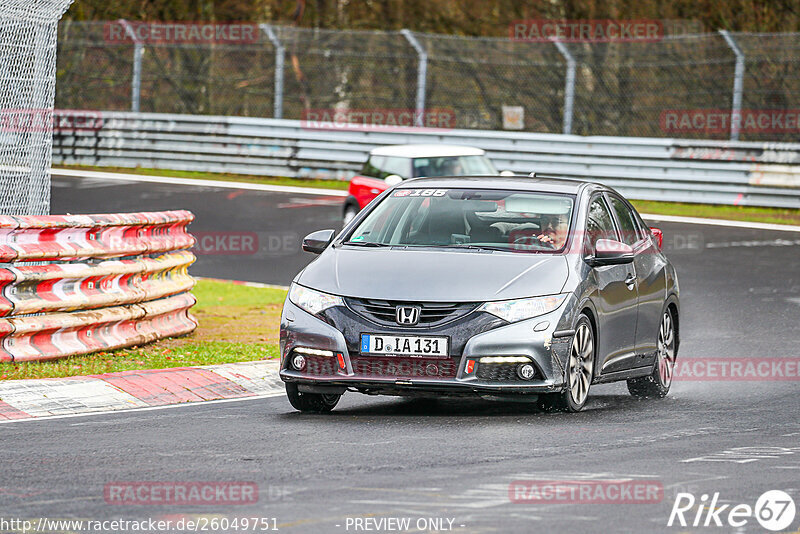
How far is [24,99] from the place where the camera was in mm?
12180

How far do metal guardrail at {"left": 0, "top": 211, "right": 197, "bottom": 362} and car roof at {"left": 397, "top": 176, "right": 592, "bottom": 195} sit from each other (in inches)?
107

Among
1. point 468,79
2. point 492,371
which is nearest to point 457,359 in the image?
point 492,371

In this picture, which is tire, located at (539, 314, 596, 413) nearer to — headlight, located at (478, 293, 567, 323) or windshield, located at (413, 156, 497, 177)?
headlight, located at (478, 293, 567, 323)

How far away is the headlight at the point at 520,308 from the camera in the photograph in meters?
8.97

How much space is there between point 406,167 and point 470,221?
12446 millimetres

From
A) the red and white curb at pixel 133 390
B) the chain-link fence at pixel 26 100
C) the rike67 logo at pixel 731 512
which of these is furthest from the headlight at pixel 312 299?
the chain-link fence at pixel 26 100

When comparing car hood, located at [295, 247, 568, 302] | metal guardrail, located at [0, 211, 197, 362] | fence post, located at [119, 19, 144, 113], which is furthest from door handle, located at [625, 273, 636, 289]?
fence post, located at [119, 19, 144, 113]

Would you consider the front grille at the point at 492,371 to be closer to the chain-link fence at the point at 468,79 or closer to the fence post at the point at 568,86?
the chain-link fence at the point at 468,79

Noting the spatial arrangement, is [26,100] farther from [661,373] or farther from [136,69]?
[136,69]

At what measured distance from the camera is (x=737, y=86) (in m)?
26.9

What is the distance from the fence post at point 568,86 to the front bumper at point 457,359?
19.8m

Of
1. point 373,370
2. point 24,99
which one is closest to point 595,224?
point 373,370

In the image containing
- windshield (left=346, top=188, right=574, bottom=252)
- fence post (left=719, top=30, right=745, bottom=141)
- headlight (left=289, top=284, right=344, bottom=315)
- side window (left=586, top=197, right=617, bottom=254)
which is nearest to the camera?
headlight (left=289, top=284, right=344, bottom=315)

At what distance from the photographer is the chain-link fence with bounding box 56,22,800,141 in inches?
1072
